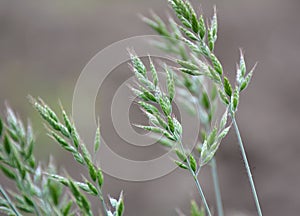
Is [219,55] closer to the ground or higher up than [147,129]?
→ closer to the ground

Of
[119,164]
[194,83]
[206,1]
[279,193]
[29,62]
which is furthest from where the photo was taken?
[206,1]

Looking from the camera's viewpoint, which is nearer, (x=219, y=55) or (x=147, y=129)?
(x=147, y=129)

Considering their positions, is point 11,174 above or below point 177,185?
above

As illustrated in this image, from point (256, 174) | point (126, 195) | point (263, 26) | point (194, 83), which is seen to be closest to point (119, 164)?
point (126, 195)

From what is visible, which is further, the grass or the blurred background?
the blurred background

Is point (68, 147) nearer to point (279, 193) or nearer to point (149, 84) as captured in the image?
point (149, 84)

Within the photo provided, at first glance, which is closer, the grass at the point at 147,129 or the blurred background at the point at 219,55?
the grass at the point at 147,129

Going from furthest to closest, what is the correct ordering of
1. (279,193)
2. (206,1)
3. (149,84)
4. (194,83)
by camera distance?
(206,1) < (279,193) < (194,83) < (149,84)

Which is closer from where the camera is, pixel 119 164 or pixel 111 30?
pixel 119 164
